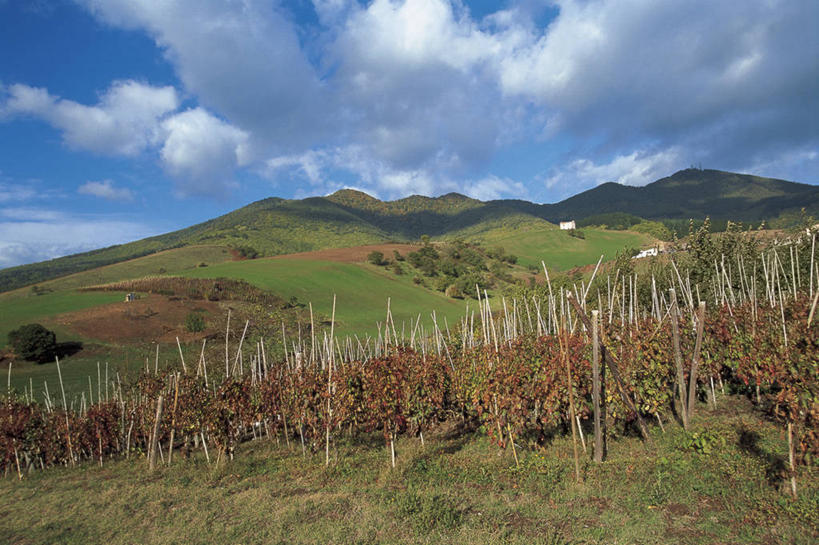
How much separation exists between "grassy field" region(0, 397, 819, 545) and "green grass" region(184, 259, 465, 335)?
36.9m

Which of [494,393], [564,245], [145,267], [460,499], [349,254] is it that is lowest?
[460,499]

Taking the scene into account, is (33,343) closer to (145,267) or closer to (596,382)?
(596,382)

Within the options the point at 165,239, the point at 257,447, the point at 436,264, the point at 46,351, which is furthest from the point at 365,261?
the point at 165,239

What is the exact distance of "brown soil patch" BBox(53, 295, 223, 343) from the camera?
35.7 metres

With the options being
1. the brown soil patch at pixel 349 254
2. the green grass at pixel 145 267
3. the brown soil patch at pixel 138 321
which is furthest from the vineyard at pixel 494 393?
the brown soil patch at pixel 349 254

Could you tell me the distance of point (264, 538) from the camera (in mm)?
5668

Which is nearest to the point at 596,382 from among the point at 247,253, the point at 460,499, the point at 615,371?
the point at 615,371

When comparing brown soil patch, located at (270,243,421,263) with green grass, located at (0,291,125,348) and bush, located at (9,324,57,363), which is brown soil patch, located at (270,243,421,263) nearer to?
green grass, located at (0,291,125,348)

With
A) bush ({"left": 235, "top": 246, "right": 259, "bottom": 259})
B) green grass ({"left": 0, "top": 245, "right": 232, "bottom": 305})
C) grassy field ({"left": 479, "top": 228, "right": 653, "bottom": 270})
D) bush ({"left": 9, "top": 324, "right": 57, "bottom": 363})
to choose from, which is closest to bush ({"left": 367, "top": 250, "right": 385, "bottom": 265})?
green grass ({"left": 0, "top": 245, "right": 232, "bottom": 305})

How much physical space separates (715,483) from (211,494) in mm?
7780

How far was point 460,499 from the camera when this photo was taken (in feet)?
21.1

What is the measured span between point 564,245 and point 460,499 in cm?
10949

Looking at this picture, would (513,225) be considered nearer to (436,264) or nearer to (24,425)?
(436,264)

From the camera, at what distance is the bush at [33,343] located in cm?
2981
